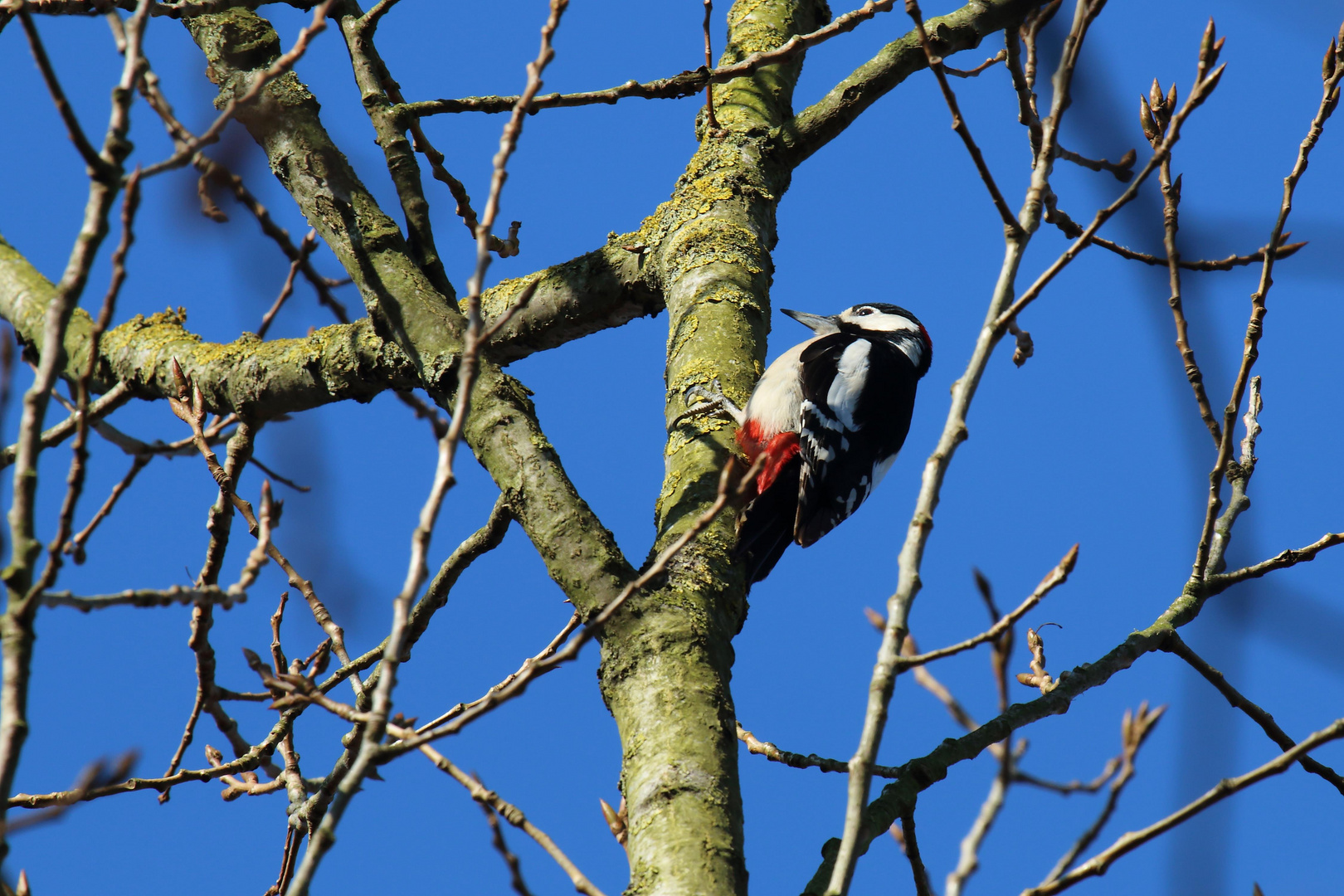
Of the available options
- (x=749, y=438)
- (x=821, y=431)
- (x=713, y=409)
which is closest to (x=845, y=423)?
(x=821, y=431)

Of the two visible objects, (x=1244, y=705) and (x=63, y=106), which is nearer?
(x=63, y=106)

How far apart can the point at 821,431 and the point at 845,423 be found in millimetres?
194

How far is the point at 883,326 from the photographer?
5.27 metres

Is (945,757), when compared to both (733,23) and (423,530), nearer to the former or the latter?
(423,530)

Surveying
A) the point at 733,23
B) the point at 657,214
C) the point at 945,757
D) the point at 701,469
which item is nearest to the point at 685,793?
the point at 945,757

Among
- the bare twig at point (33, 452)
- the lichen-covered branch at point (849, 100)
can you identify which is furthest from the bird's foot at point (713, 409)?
the bare twig at point (33, 452)

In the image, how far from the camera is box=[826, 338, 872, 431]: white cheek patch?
12.8 ft

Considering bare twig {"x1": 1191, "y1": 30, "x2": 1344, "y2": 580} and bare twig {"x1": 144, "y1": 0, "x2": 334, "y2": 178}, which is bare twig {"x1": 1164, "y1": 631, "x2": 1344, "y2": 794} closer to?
bare twig {"x1": 1191, "y1": 30, "x2": 1344, "y2": 580}

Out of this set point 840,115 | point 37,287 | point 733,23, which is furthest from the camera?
point 733,23

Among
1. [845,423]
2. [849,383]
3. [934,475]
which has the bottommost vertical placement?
[934,475]

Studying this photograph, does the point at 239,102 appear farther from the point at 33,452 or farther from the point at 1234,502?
the point at 1234,502

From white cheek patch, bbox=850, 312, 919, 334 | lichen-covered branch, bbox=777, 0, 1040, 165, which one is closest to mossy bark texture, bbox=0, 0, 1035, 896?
lichen-covered branch, bbox=777, 0, 1040, 165

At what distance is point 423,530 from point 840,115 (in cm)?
248

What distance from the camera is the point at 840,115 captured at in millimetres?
3348
